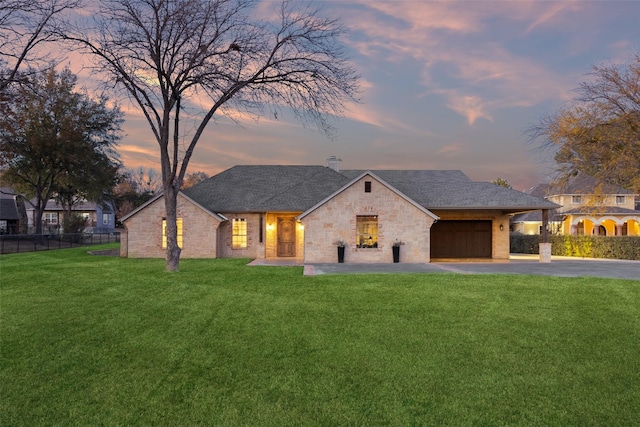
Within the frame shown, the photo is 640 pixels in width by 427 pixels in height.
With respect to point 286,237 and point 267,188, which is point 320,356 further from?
point 267,188

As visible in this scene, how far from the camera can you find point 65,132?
1347 inches

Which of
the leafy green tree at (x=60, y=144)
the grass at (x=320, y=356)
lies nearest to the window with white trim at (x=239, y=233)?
the grass at (x=320, y=356)

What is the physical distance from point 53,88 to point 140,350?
3831 cm

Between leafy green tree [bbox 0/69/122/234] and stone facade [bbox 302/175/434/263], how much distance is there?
78.0 feet

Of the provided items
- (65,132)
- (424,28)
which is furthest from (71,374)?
(65,132)

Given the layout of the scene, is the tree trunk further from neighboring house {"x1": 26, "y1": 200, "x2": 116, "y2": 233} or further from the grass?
neighboring house {"x1": 26, "y1": 200, "x2": 116, "y2": 233}

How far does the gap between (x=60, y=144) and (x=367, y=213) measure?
3004cm

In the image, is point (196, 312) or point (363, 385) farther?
point (196, 312)

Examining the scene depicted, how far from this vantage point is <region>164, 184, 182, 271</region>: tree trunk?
15.4 m

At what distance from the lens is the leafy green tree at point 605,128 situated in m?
22.4

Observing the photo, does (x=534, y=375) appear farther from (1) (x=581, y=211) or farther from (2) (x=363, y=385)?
(1) (x=581, y=211)

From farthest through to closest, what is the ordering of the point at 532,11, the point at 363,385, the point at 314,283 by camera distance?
the point at 532,11 → the point at 314,283 → the point at 363,385

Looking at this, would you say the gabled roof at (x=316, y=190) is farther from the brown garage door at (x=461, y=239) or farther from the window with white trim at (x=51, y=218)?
the window with white trim at (x=51, y=218)

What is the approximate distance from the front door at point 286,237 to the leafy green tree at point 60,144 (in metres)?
20.4
